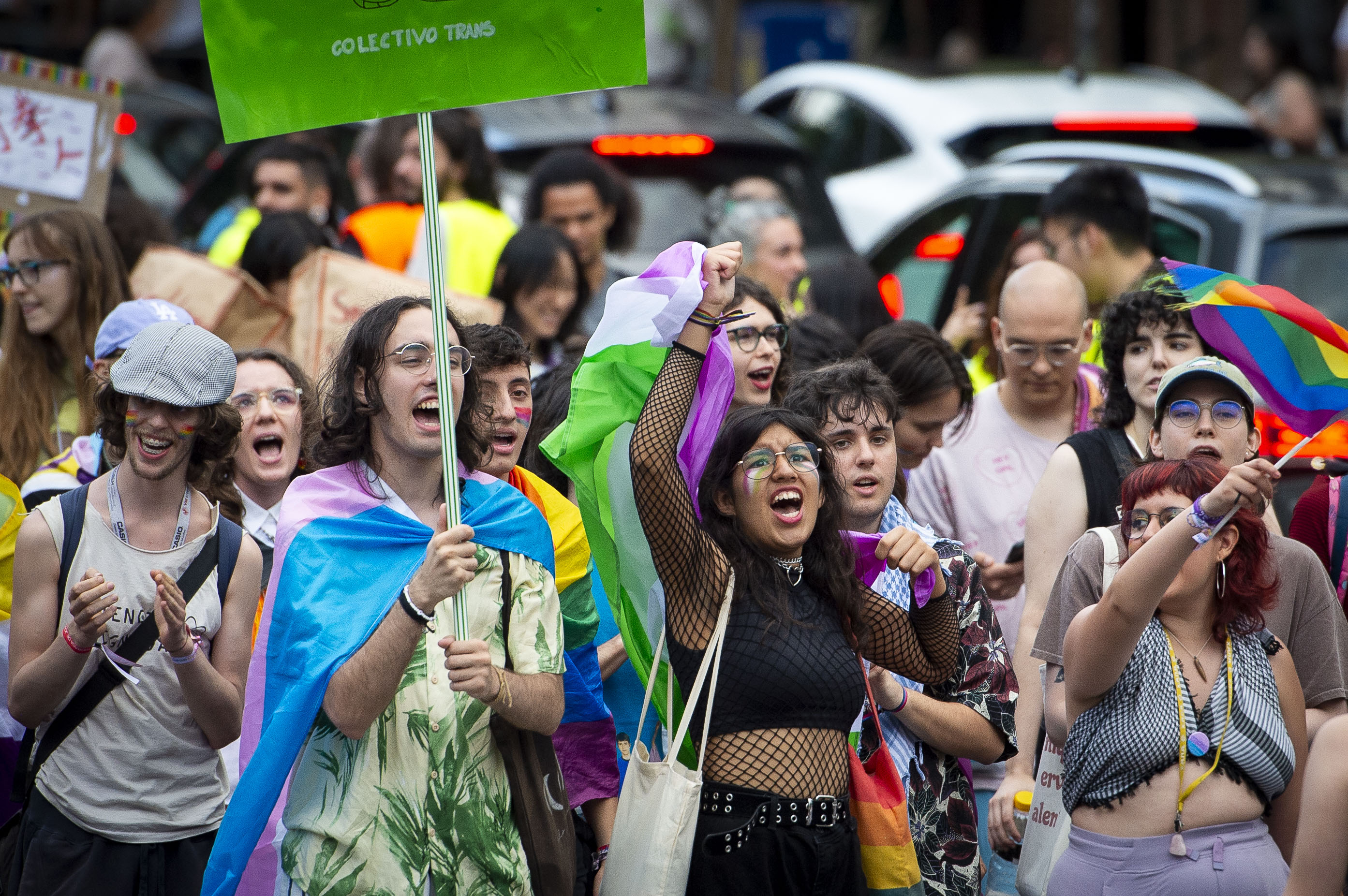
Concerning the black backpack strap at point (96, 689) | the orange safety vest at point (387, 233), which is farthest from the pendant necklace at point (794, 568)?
the orange safety vest at point (387, 233)

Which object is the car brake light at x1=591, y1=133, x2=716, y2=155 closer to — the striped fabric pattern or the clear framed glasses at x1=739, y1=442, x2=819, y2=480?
the clear framed glasses at x1=739, y1=442, x2=819, y2=480

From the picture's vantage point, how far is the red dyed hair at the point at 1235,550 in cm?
396

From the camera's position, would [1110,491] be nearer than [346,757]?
No

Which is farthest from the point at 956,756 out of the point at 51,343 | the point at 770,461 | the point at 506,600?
the point at 51,343

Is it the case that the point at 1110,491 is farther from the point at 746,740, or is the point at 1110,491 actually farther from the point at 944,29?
the point at 944,29

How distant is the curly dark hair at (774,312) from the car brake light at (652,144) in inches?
177

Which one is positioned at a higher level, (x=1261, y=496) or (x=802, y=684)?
(x=1261, y=496)

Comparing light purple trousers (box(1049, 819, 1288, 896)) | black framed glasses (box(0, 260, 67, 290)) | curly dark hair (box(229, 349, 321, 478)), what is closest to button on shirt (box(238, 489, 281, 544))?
curly dark hair (box(229, 349, 321, 478))

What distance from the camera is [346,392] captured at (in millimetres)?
3939

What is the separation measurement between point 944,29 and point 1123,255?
14981mm

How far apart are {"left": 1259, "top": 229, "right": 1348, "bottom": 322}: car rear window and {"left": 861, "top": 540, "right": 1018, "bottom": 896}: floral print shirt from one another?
8.30 ft

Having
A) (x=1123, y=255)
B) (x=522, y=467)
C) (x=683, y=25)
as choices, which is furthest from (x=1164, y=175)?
(x=683, y=25)

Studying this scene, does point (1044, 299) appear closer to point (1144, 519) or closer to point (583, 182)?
point (1144, 519)

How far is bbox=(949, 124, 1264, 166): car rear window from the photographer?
9906 millimetres
